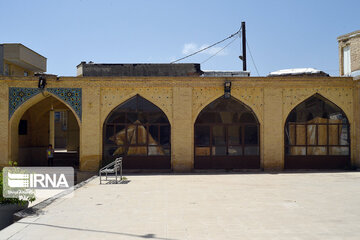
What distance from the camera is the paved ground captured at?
5461 mm

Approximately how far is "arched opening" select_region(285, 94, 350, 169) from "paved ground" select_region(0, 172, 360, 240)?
3.67 meters

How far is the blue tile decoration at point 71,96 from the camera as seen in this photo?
46.1ft

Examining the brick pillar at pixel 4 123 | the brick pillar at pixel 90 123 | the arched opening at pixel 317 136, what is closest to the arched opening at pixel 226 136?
the arched opening at pixel 317 136

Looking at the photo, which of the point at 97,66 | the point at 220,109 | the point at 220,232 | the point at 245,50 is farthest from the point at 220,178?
the point at 245,50

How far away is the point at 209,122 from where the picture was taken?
14414 millimetres

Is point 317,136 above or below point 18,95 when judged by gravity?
below

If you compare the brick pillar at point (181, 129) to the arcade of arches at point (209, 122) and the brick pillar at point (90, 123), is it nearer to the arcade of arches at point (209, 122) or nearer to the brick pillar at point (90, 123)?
the arcade of arches at point (209, 122)

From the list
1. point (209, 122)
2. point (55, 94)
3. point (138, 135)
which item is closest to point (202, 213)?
point (209, 122)

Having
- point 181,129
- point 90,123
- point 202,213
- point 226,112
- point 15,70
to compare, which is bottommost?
point 202,213

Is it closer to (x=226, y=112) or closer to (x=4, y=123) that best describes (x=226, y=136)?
(x=226, y=112)

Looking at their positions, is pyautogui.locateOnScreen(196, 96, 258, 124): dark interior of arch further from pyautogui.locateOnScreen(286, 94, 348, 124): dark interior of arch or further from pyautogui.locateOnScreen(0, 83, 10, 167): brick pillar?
pyautogui.locateOnScreen(0, 83, 10, 167): brick pillar

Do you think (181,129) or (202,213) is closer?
(202,213)

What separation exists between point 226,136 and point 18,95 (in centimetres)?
847

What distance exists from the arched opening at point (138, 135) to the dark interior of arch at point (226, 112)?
1.63m
